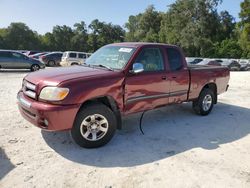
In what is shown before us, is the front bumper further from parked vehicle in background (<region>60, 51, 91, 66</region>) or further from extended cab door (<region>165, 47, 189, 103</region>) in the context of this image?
parked vehicle in background (<region>60, 51, 91, 66</region>)

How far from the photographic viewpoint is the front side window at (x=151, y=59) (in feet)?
17.1

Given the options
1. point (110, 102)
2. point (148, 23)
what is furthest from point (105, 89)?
point (148, 23)

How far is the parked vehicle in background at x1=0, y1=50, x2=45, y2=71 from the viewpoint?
1840 cm

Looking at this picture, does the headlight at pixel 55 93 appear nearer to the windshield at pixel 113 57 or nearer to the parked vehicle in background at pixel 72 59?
the windshield at pixel 113 57

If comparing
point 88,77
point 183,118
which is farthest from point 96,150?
point 183,118

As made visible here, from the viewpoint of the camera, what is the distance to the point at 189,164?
408cm

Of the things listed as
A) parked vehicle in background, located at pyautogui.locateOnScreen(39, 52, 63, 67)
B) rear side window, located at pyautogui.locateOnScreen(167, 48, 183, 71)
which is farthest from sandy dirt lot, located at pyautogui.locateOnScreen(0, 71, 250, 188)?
parked vehicle in background, located at pyautogui.locateOnScreen(39, 52, 63, 67)

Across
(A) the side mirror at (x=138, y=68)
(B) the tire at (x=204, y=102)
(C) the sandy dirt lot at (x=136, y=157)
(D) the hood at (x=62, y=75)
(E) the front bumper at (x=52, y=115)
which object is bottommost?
(C) the sandy dirt lot at (x=136, y=157)

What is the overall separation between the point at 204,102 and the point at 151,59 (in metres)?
2.32

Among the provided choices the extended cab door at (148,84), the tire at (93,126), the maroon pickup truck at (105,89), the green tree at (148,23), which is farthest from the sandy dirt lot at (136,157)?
the green tree at (148,23)

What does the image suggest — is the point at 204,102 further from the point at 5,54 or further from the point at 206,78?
the point at 5,54

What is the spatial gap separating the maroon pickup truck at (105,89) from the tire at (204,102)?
1.44ft

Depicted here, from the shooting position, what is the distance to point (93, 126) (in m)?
4.49

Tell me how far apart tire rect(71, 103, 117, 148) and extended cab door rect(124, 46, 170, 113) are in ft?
1.69
